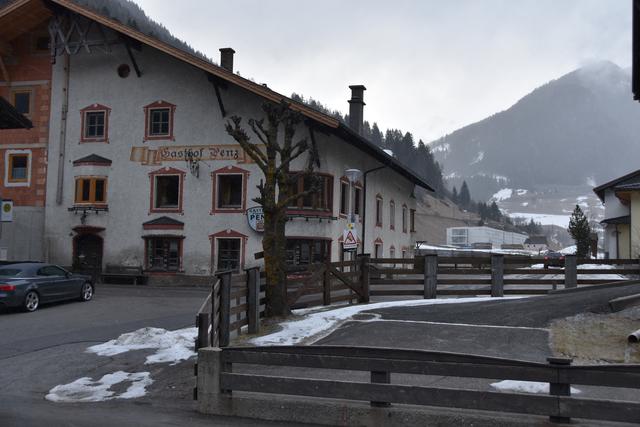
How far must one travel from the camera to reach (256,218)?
28.1 meters

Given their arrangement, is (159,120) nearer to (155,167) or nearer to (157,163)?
(157,163)

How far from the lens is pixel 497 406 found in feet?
21.0

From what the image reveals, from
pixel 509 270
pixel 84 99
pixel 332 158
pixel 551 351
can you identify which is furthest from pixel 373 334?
pixel 84 99

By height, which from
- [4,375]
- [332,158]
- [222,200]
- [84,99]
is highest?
[84,99]

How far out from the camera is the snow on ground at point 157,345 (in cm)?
1089

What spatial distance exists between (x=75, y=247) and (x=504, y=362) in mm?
28265

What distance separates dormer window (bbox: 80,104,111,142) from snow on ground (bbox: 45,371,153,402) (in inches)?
914

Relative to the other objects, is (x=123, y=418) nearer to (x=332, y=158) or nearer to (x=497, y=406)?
(x=497, y=406)

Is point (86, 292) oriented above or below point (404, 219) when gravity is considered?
below

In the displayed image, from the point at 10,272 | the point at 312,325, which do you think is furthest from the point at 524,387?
the point at 10,272

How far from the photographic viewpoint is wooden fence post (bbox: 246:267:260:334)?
40.3 ft

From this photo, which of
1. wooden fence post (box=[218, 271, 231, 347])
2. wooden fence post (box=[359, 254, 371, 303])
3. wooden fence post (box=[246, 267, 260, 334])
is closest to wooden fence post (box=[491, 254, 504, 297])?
wooden fence post (box=[359, 254, 371, 303])

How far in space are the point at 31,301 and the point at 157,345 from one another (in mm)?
8512

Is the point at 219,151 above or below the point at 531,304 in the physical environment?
above
